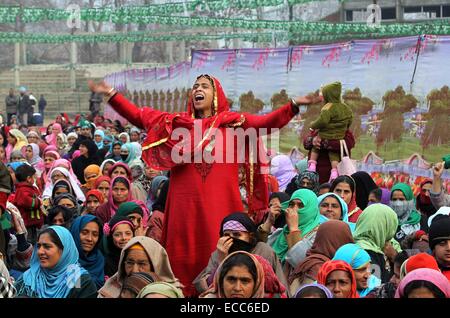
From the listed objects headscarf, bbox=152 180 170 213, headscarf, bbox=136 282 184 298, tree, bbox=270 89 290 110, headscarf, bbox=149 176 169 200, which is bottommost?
headscarf, bbox=149 176 169 200

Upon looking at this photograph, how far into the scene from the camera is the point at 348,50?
44.5ft

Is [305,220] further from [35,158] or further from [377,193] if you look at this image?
[35,158]

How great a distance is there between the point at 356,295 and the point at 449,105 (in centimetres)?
627

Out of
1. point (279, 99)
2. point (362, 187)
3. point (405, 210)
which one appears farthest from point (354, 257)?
point (279, 99)

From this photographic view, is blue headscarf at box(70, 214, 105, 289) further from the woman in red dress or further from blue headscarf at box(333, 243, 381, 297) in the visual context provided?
blue headscarf at box(333, 243, 381, 297)

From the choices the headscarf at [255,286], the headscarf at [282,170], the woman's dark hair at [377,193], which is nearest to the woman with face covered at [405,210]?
the woman's dark hair at [377,193]

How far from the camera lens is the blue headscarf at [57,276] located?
6832 mm

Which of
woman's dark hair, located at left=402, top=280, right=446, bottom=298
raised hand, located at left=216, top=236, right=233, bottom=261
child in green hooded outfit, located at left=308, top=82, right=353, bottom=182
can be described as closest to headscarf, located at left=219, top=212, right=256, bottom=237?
raised hand, located at left=216, top=236, right=233, bottom=261

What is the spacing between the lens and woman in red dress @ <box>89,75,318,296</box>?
7.71 meters

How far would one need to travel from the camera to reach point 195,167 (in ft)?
25.5

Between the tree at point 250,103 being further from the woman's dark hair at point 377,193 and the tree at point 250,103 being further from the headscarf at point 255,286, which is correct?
the headscarf at point 255,286

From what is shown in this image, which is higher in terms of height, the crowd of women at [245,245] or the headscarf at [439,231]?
the headscarf at [439,231]

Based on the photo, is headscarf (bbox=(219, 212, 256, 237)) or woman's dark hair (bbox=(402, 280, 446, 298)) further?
headscarf (bbox=(219, 212, 256, 237))
